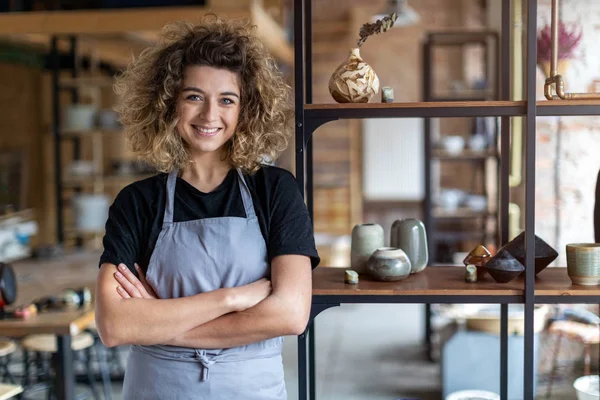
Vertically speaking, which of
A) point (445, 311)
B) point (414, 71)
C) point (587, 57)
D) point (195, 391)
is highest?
point (414, 71)

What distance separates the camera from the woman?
72.3 inches

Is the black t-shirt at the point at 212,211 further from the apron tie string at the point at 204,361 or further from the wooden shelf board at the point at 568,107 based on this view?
the wooden shelf board at the point at 568,107

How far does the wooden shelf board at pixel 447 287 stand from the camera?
210 centimetres

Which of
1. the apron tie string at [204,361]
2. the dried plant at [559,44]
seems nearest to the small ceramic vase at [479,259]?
the apron tie string at [204,361]

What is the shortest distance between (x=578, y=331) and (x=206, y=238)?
106 inches

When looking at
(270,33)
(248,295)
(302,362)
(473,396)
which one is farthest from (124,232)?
(270,33)

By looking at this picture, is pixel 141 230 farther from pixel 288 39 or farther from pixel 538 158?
pixel 288 39

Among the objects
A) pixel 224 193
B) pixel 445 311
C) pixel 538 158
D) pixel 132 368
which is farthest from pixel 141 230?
pixel 538 158

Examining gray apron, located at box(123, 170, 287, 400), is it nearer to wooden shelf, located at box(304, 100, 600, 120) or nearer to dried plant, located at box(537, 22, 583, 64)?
wooden shelf, located at box(304, 100, 600, 120)

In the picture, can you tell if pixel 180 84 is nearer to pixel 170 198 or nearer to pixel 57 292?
pixel 170 198

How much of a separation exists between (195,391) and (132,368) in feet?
0.65

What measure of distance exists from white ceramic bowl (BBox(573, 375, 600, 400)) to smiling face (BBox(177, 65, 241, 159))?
1.81 metres

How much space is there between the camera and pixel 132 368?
6.47 ft

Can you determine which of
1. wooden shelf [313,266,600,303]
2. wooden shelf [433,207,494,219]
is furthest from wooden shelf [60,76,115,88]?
wooden shelf [313,266,600,303]
